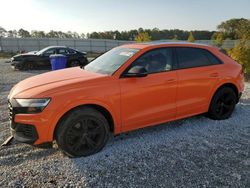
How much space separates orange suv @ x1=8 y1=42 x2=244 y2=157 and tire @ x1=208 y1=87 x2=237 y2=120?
2 centimetres

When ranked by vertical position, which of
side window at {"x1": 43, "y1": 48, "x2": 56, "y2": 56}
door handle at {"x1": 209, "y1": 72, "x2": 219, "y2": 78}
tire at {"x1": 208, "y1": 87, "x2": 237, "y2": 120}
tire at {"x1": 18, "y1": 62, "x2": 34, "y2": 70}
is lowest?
tire at {"x1": 18, "y1": 62, "x2": 34, "y2": 70}

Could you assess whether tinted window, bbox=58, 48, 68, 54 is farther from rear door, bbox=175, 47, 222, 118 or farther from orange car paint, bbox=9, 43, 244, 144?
rear door, bbox=175, 47, 222, 118

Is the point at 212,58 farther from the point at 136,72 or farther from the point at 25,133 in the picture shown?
the point at 25,133

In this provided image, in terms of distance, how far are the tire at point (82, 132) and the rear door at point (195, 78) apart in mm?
1598

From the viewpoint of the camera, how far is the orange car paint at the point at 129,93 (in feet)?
11.8

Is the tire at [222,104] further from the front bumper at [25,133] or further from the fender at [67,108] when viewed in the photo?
the front bumper at [25,133]

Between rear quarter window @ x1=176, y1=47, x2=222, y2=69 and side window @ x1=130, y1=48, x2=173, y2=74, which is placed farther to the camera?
rear quarter window @ x1=176, y1=47, x2=222, y2=69

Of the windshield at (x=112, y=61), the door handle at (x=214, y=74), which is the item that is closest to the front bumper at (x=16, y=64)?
the windshield at (x=112, y=61)

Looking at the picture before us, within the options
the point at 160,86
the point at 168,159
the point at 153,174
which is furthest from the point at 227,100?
the point at 153,174

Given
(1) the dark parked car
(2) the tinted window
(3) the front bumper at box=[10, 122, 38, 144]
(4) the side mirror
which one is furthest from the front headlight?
(2) the tinted window

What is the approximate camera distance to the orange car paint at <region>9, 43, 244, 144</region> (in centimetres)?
361

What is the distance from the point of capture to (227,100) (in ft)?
18.2

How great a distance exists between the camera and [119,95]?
13.1 feet

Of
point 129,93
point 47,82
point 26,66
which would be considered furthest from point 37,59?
point 129,93
